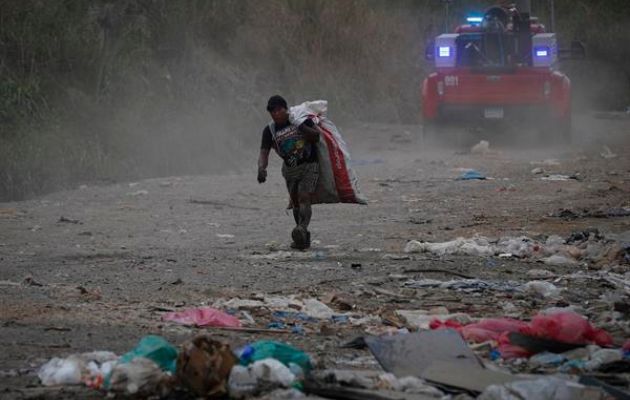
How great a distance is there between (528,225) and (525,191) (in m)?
3.53

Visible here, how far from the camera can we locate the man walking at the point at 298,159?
34.3 ft

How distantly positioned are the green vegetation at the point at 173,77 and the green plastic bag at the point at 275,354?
1141cm

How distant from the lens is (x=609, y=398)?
5266 mm

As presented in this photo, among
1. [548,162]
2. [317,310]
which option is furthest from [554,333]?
[548,162]

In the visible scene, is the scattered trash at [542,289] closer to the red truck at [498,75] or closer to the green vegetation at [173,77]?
the green vegetation at [173,77]

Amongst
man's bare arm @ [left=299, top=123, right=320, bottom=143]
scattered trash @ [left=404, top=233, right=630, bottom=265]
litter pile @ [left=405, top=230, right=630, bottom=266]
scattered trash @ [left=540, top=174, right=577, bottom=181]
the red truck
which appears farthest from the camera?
the red truck

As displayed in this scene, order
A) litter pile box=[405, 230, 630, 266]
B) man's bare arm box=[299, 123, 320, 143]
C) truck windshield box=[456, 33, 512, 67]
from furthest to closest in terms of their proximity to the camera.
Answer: truck windshield box=[456, 33, 512, 67], man's bare arm box=[299, 123, 320, 143], litter pile box=[405, 230, 630, 266]

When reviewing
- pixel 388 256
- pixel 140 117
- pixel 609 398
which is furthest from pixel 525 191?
pixel 609 398

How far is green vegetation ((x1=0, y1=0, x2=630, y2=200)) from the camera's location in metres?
18.0

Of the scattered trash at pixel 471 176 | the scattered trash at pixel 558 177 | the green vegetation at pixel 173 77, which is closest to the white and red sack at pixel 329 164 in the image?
the scattered trash at pixel 471 176

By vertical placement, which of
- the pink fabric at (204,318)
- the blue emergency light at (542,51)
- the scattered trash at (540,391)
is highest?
the blue emergency light at (542,51)

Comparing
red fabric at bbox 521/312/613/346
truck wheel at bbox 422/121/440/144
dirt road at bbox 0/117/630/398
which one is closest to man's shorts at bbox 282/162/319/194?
dirt road at bbox 0/117/630/398

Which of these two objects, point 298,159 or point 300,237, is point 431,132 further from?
point 300,237

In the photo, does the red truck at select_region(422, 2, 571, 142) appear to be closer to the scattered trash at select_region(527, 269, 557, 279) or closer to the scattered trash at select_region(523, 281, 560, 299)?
the scattered trash at select_region(527, 269, 557, 279)
